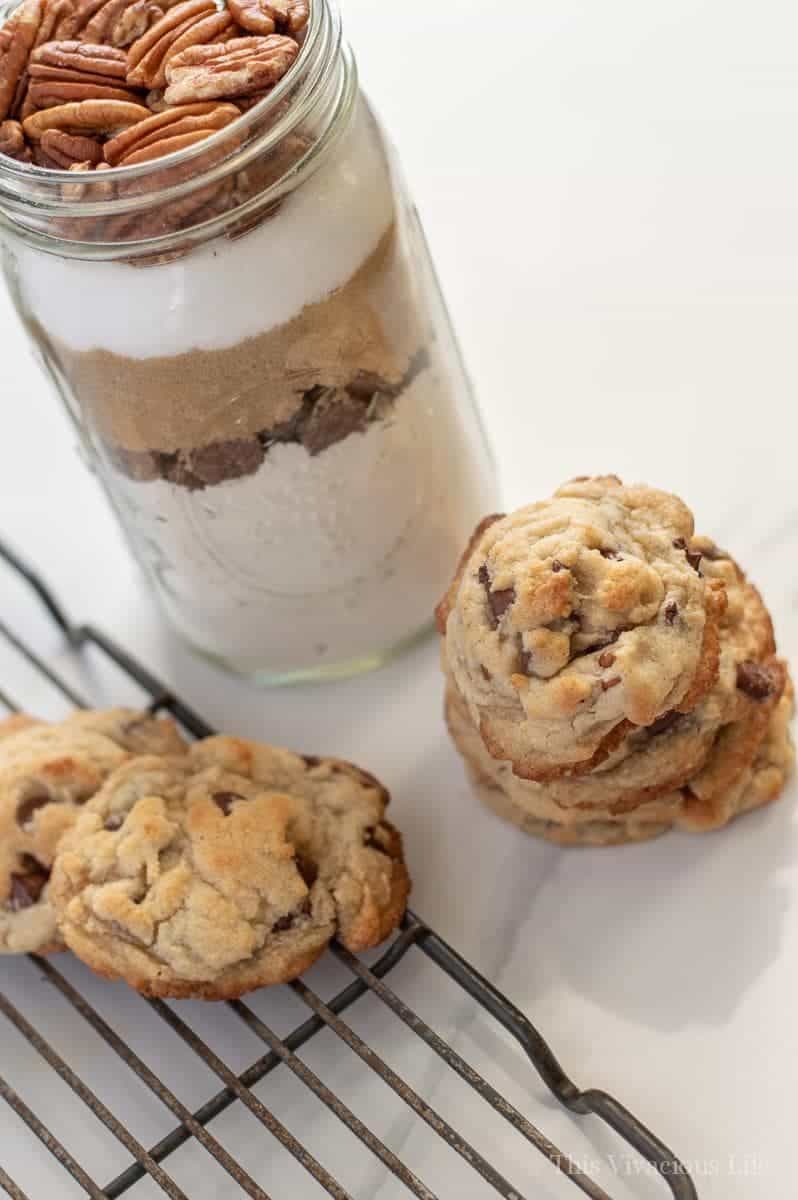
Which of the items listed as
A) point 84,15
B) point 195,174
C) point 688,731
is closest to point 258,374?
point 195,174

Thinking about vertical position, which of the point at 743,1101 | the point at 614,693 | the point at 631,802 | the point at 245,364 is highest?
the point at 245,364

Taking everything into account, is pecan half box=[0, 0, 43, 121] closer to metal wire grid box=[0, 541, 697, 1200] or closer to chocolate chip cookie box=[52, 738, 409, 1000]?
chocolate chip cookie box=[52, 738, 409, 1000]

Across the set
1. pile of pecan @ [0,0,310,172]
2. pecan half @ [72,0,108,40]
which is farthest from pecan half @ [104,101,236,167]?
pecan half @ [72,0,108,40]

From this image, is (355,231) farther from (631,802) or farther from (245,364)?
(631,802)

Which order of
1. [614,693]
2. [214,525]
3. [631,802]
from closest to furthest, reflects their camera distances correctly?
[614,693] < [631,802] < [214,525]

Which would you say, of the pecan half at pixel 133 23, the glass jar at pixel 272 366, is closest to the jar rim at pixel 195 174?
the glass jar at pixel 272 366

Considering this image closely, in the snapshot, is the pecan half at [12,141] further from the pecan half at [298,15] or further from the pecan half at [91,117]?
the pecan half at [298,15]

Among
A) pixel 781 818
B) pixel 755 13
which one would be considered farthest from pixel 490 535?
pixel 755 13
